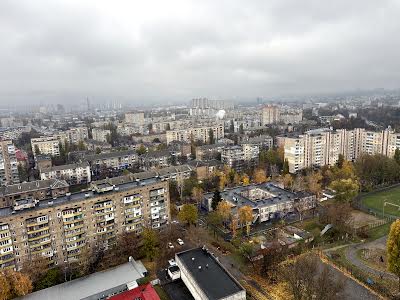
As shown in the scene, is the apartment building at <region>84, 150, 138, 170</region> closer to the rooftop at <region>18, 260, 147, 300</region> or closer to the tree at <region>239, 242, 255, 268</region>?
the rooftop at <region>18, 260, 147, 300</region>

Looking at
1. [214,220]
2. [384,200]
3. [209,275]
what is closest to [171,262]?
[209,275]

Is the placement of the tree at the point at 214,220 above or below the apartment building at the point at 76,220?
below

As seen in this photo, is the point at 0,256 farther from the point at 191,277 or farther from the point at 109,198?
the point at 191,277

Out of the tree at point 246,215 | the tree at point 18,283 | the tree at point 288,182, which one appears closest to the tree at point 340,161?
the tree at point 288,182

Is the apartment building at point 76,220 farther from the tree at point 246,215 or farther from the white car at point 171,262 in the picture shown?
the tree at point 246,215

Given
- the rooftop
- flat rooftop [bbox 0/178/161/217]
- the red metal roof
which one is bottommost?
the rooftop

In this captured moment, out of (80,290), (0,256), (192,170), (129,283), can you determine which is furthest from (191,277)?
(192,170)

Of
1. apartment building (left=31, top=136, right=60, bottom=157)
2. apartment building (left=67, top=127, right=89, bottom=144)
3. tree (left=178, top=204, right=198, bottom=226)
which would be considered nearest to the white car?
tree (left=178, top=204, right=198, bottom=226)
